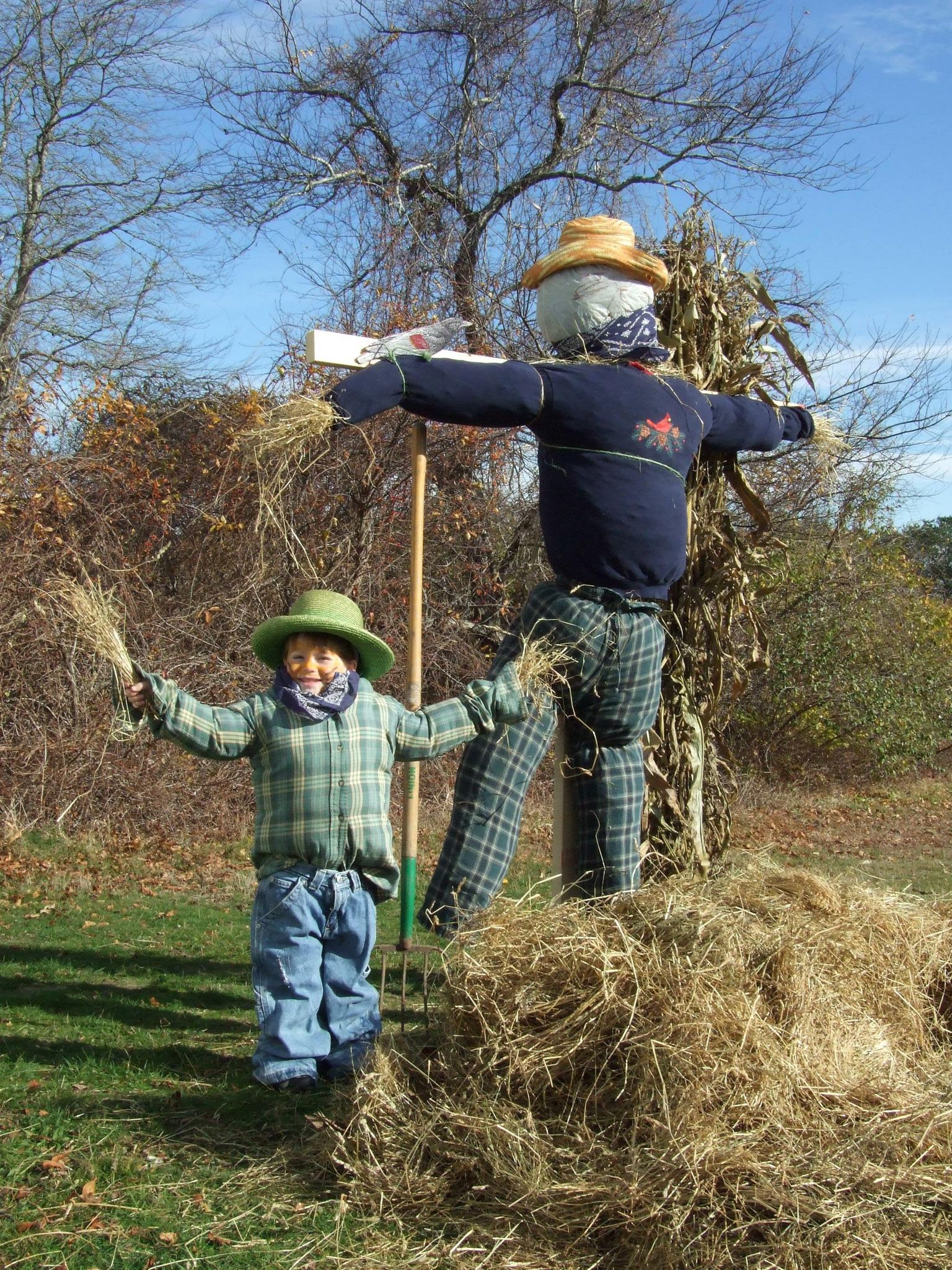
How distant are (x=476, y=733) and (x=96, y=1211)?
1.63 metres

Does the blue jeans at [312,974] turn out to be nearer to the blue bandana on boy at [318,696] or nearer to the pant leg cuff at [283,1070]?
the pant leg cuff at [283,1070]

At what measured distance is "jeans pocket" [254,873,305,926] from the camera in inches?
135

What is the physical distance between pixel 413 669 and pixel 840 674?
960 cm

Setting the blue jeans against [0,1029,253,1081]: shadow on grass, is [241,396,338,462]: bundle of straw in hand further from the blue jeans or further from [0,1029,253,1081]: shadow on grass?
[0,1029,253,1081]: shadow on grass

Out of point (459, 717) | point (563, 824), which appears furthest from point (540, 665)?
point (563, 824)

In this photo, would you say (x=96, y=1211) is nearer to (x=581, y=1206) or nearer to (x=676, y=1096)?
(x=581, y=1206)

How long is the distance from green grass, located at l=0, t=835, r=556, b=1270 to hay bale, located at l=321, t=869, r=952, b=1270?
235 mm

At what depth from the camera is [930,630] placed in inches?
562

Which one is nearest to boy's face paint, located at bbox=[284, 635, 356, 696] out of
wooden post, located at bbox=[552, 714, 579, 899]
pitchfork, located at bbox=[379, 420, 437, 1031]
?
pitchfork, located at bbox=[379, 420, 437, 1031]

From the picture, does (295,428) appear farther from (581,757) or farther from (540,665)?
(581,757)

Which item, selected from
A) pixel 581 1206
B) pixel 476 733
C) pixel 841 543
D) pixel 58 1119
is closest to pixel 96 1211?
pixel 58 1119

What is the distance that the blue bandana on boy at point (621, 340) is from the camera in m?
4.08

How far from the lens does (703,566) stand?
4625 millimetres

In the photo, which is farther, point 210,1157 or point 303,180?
point 303,180
